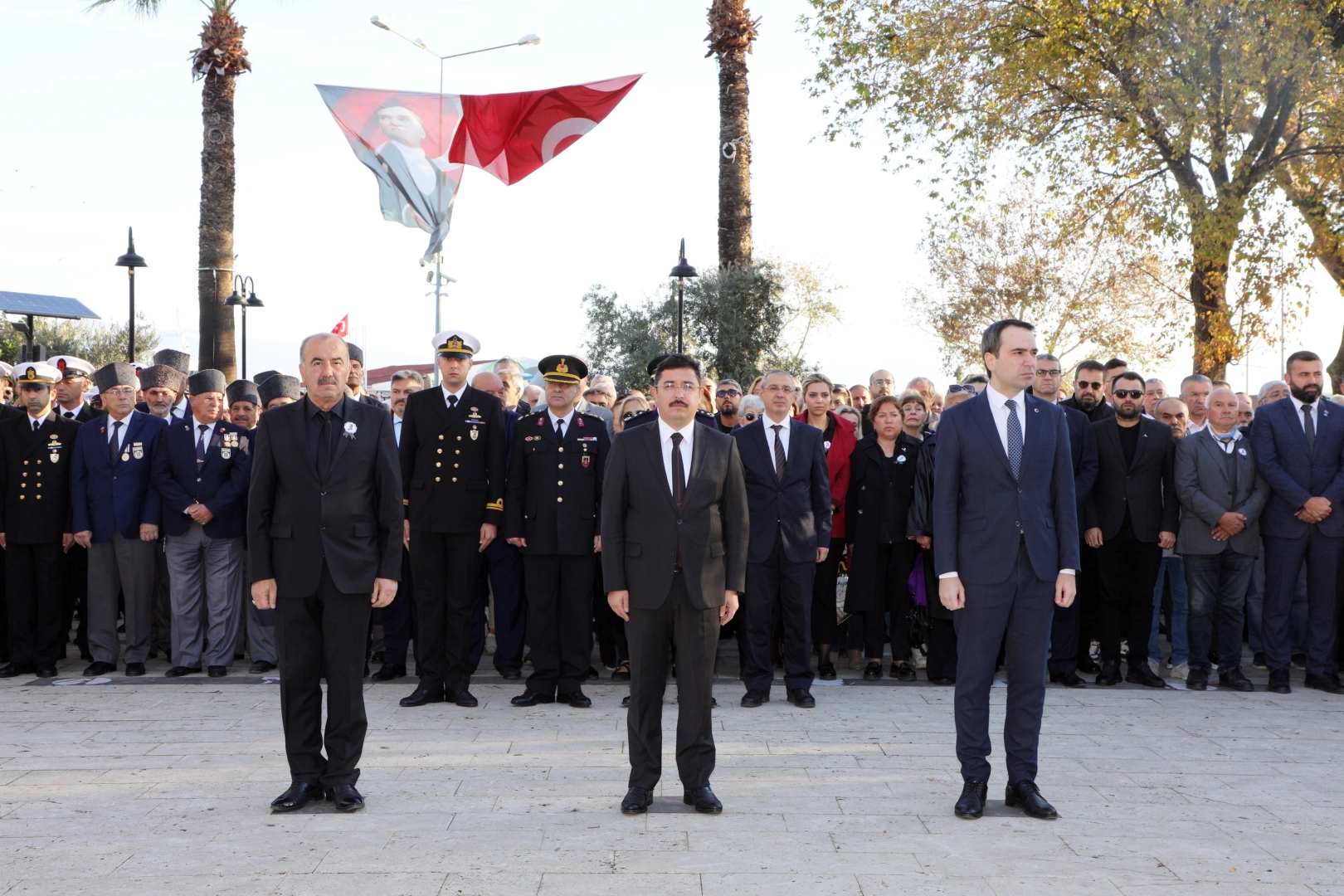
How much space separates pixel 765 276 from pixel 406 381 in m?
14.6

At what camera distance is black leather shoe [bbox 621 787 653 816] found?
5383mm

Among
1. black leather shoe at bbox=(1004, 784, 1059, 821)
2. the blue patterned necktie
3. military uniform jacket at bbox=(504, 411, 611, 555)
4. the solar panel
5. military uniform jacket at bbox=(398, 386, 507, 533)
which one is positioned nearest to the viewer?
black leather shoe at bbox=(1004, 784, 1059, 821)

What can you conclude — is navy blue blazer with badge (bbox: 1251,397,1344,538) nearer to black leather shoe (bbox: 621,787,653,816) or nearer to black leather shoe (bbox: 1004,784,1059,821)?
black leather shoe (bbox: 1004,784,1059,821)

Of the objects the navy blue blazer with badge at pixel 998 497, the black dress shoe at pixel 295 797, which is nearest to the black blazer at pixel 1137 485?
the navy blue blazer with badge at pixel 998 497

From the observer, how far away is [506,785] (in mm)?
5879

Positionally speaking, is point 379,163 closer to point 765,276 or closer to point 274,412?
point 274,412

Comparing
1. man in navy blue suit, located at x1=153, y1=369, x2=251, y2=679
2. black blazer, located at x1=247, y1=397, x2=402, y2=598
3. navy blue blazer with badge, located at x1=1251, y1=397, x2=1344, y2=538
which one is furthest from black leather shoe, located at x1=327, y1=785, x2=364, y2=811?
navy blue blazer with badge, located at x1=1251, y1=397, x2=1344, y2=538

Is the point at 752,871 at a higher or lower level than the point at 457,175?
lower

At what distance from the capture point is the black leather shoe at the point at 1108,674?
28.7ft

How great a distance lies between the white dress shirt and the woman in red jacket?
10.2 feet

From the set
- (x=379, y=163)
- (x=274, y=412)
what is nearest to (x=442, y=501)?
(x=274, y=412)

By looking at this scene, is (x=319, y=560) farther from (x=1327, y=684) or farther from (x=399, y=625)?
(x=1327, y=684)

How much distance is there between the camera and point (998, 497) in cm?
561

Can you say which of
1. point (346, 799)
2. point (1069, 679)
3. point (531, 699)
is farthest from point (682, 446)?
point (1069, 679)
